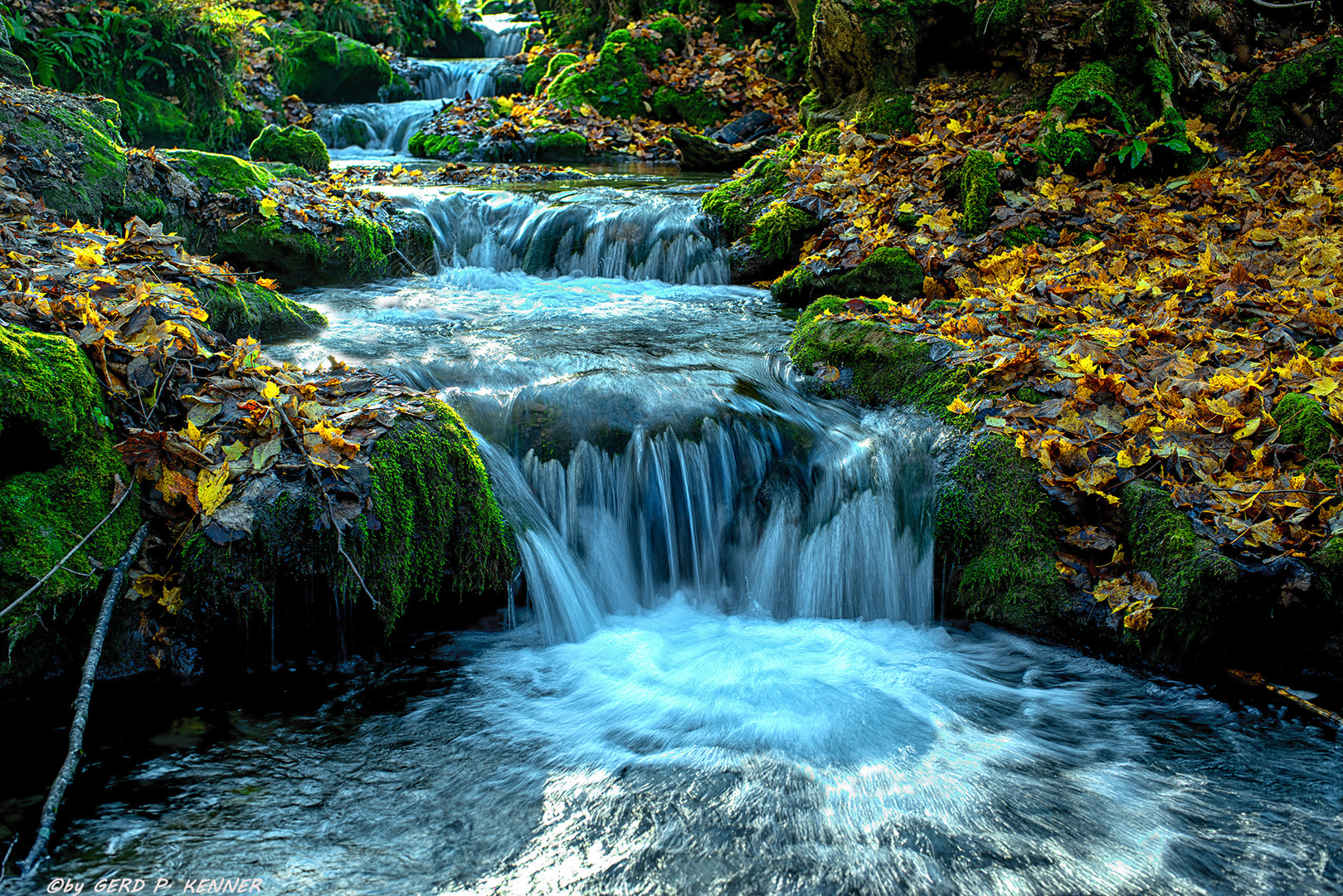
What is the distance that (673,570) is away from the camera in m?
4.59

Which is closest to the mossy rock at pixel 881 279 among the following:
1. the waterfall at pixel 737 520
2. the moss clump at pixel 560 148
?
the waterfall at pixel 737 520

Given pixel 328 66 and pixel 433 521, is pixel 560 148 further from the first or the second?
pixel 433 521

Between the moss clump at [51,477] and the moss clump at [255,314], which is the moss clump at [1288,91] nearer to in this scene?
the moss clump at [255,314]

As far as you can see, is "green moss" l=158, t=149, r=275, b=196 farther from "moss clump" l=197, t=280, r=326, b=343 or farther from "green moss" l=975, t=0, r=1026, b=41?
"green moss" l=975, t=0, r=1026, b=41

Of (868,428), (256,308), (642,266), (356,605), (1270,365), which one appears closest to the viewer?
(356,605)

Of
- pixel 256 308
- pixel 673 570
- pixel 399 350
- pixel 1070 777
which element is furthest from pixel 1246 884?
pixel 256 308

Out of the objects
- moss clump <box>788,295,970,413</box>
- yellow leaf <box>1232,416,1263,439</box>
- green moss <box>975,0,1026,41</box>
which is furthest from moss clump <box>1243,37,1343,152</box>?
yellow leaf <box>1232,416,1263,439</box>

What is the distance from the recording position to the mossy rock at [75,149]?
18.8 ft

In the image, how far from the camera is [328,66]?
59.2 ft

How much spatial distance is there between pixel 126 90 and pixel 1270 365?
13.2 meters

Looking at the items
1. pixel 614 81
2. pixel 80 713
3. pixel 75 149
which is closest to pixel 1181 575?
pixel 80 713

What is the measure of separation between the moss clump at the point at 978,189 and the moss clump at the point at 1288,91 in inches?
92.5

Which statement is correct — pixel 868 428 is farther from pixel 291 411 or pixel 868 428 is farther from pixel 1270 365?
pixel 291 411

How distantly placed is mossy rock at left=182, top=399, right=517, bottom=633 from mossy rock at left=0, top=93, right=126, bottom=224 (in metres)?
3.84
